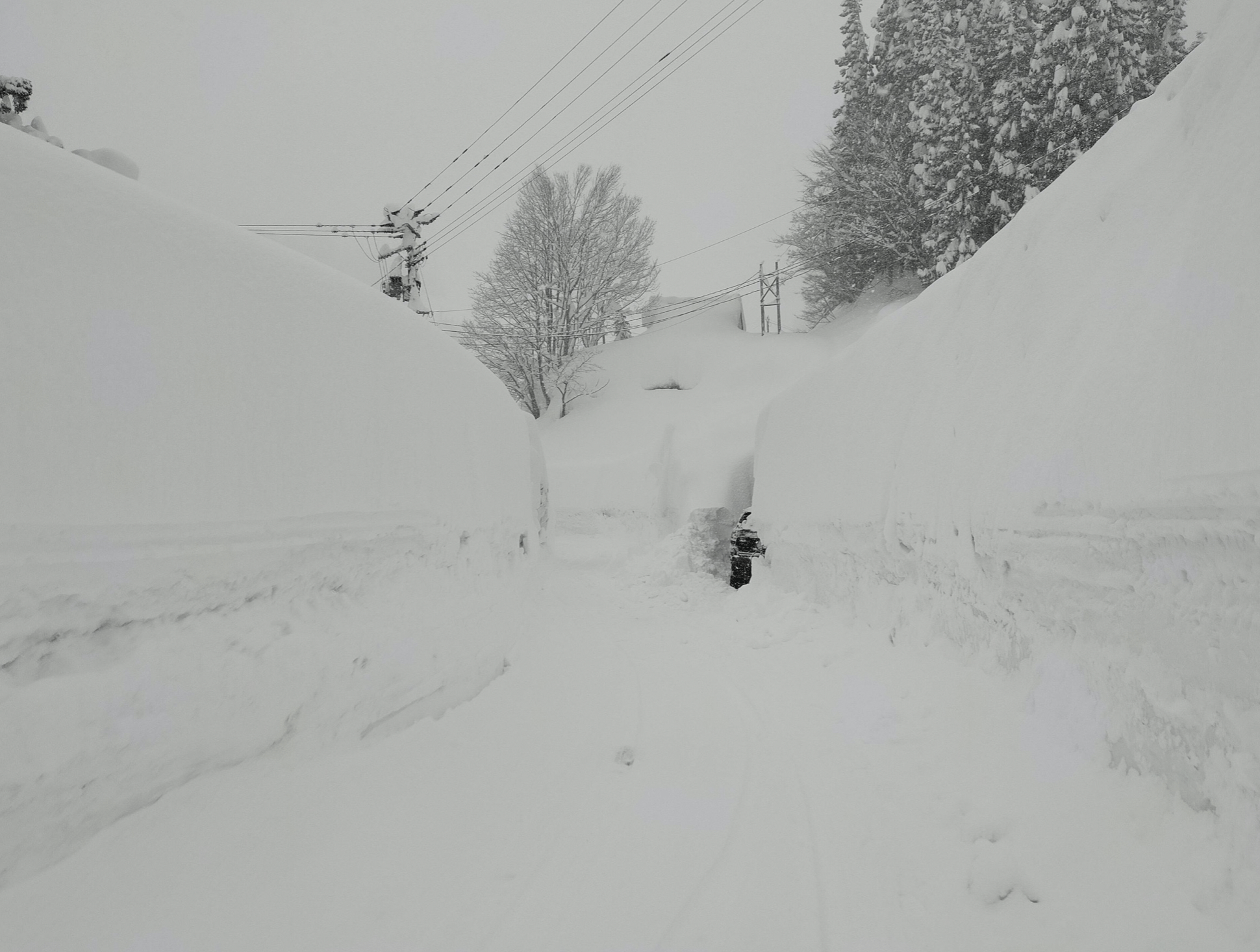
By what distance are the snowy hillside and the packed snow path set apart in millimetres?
7965

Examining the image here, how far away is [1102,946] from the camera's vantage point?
1.82 m

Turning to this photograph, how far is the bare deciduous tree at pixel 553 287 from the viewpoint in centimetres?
2005

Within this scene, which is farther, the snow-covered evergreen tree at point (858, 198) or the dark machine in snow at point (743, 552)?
Result: the snow-covered evergreen tree at point (858, 198)

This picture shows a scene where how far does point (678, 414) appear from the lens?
18062mm

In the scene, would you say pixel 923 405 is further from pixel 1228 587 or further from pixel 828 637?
pixel 1228 587

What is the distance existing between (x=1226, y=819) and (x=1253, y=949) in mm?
369

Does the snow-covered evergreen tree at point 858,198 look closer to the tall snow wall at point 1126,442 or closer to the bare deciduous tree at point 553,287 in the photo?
the bare deciduous tree at point 553,287

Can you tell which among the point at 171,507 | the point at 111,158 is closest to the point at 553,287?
the point at 111,158

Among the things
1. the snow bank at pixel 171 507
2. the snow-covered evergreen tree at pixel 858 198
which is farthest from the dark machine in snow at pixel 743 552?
the snow-covered evergreen tree at pixel 858 198

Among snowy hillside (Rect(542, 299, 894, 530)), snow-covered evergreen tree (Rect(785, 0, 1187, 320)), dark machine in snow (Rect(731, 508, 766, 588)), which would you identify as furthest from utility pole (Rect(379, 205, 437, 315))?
snow-covered evergreen tree (Rect(785, 0, 1187, 320))

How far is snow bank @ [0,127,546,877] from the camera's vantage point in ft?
5.93

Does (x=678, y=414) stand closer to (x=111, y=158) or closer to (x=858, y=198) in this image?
(x=858, y=198)

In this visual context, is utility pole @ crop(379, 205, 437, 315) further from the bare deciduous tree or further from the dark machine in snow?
the dark machine in snow

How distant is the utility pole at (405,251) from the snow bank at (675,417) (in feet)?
18.2
